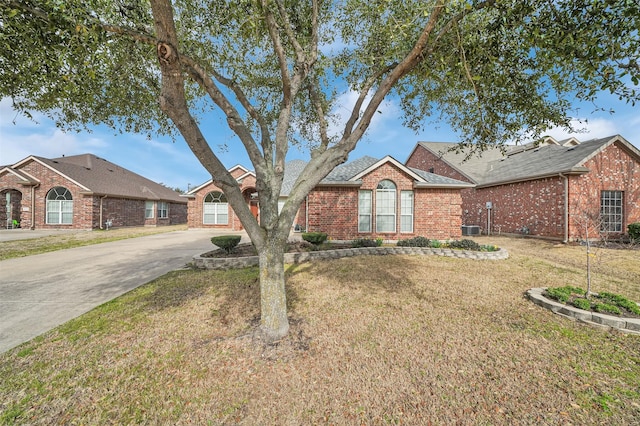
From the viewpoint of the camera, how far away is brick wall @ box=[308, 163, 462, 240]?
1227 cm

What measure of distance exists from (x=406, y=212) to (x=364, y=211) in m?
2.25

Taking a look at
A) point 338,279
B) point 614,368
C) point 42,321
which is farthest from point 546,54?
point 42,321

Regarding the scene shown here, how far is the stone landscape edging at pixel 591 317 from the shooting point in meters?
3.96

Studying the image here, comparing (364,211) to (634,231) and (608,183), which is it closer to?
(608,183)

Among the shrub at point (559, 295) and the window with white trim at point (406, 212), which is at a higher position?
the window with white trim at point (406, 212)

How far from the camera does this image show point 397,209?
499 inches

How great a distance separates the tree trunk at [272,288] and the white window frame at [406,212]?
10.3 m

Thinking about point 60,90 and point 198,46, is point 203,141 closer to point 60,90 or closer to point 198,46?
point 60,90

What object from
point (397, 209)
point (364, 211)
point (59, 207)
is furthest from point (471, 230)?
point (59, 207)

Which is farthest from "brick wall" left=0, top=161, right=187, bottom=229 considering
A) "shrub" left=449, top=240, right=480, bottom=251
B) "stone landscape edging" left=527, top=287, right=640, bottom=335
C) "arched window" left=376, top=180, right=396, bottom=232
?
"stone landscape edging" left=527, top=287, right=640, bottom=335

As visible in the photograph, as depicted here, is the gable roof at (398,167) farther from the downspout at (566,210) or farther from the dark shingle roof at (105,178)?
the dark shingle roof at (105,178)

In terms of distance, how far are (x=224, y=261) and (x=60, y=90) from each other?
5452 millimetres

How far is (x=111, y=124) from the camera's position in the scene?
614 cm

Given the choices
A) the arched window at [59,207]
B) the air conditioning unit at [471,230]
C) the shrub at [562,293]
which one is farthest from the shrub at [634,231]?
the arched window at [59,207]
